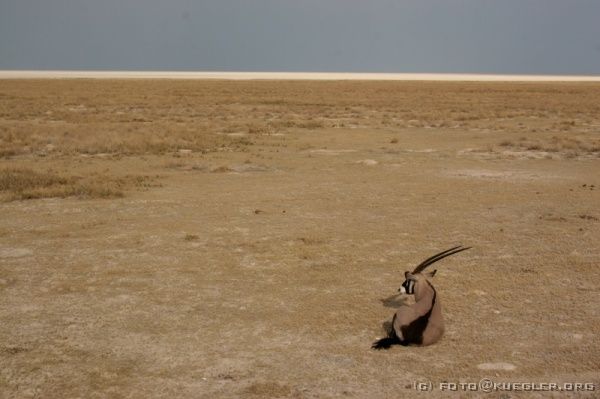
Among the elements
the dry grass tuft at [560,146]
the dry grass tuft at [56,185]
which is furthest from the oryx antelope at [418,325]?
the dry grass tuft at [560,146]

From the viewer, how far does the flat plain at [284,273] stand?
15.6 ft

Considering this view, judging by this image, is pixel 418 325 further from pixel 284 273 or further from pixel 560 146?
pixel 560 146

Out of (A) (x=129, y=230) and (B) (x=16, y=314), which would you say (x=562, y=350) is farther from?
(A) (x=129, y=230)

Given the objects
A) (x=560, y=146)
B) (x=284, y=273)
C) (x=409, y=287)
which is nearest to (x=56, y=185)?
(x=284, y=273)

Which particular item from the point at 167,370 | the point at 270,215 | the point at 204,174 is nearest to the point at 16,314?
the point at 167,370

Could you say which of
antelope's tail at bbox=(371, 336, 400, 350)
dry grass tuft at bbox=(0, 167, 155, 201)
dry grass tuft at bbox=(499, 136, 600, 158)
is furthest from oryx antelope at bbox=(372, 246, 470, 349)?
dry grass tuft at bbox=(499, 136, 600, 158)

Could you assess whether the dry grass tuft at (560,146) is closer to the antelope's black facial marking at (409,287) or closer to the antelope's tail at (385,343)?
the antelope's black facial marking at (409,287)

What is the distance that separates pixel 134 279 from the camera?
6.91m

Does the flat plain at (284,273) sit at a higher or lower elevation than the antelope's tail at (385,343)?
lower

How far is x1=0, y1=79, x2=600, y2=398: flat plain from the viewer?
4770mm

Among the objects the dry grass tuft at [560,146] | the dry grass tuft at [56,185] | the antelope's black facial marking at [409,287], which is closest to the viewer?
the antelope's black facial marking at [409,287]

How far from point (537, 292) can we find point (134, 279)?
4391 millimetres

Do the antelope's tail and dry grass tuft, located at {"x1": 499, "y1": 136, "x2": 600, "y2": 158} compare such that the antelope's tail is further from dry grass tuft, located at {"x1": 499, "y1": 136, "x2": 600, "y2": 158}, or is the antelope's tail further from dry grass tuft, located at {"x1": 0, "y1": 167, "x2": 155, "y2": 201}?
dry grass tuft, located at {"x1": 499, "y1": 136, "x2": 600, "y2": 158}

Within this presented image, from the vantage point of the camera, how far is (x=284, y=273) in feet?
23.5
